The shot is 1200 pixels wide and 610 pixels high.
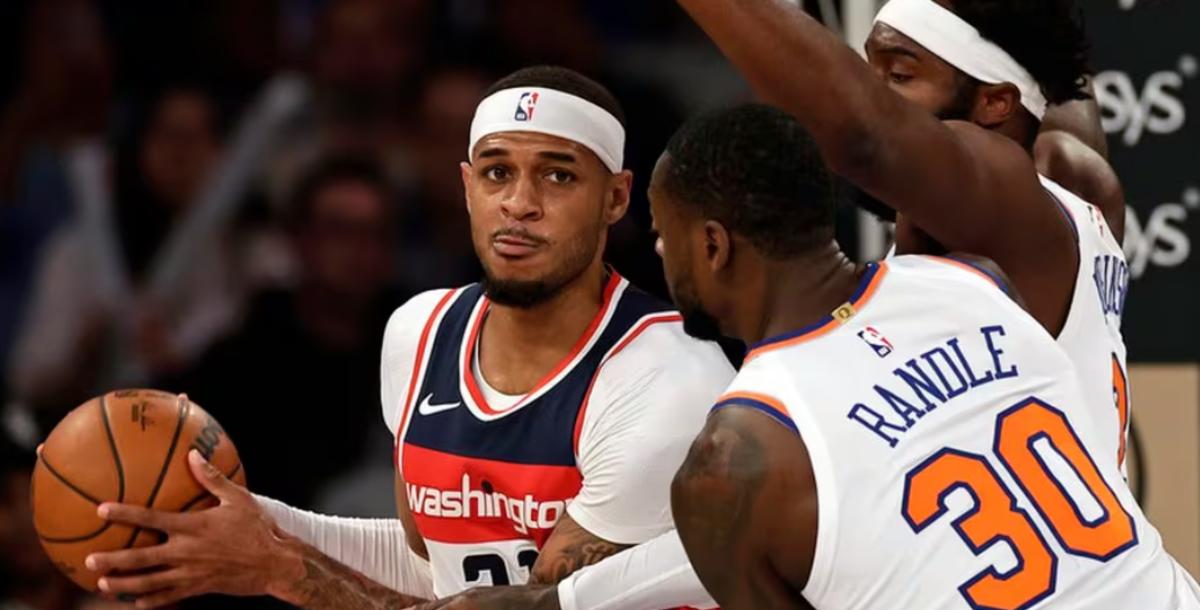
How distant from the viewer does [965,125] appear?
3291 mm

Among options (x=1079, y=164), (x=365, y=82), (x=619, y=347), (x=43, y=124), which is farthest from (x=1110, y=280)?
(x=43, y=124)

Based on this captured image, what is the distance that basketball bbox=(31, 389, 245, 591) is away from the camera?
12.3 ft

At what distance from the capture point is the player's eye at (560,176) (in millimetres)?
3904

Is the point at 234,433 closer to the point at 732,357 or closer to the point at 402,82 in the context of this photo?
the point at 402,82

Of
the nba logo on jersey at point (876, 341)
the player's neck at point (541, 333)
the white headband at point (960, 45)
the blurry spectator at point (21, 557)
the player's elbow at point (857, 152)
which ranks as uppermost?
the white headband at point (960, 45)

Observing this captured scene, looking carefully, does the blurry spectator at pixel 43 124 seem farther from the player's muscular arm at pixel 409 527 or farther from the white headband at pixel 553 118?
the white headband at pixel 553 118

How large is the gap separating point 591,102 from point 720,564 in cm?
133

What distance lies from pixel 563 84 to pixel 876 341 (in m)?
1.22

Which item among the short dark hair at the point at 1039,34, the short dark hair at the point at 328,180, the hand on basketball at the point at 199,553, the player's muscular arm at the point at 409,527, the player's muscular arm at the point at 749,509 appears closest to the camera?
the player's muscular arm at the point at 749,509

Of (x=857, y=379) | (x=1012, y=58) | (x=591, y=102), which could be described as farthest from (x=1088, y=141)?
(x=857, y=379)

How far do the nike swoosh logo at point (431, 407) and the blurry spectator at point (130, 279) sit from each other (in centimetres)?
303

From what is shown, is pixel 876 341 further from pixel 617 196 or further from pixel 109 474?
pixel 109 474

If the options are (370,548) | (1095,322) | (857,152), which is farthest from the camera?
(370,548)

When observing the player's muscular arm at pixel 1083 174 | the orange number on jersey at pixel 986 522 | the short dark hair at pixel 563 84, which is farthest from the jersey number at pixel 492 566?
the player's muscular arm at pixel 1083 174
